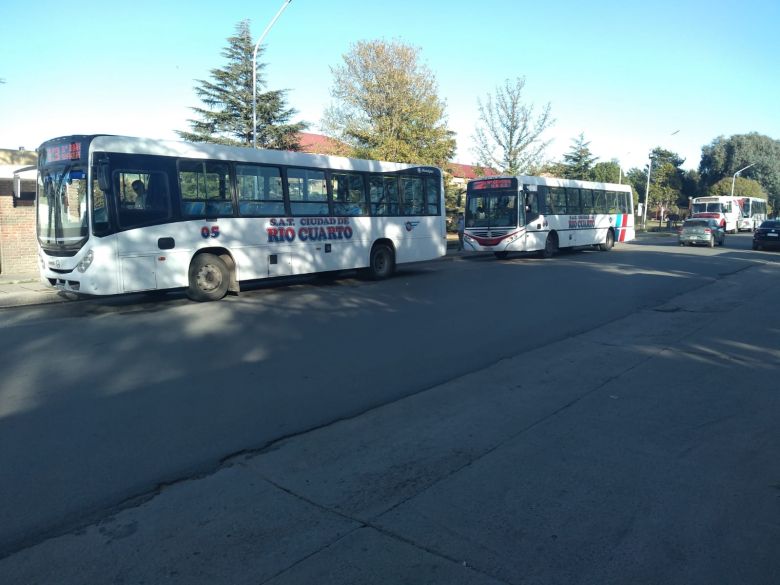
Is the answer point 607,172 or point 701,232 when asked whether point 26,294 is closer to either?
point 701,232

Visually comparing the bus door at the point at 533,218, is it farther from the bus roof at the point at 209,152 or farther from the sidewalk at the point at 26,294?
the sidewalk at the point at 26,294

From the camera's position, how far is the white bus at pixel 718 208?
50.1m

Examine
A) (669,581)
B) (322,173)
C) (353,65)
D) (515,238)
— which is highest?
(353,65)

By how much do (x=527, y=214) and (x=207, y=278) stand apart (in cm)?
1344

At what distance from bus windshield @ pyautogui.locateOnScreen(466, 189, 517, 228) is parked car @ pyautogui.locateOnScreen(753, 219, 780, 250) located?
1676 centimetres

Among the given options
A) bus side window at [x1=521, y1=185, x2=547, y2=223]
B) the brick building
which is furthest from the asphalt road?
bus side window at [x1=521, y1=185, x2=547, y2=223]

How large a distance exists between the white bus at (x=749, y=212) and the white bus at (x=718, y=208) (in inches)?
70.4

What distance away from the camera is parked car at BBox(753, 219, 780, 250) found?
30853mm

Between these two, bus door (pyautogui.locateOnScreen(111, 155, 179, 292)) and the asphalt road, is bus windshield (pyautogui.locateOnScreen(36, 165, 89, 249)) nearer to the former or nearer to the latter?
bus door (pyautogui.locateOnScreen(111, 155, 179, 292))

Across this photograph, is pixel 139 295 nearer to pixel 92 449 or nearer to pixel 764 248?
pixel 92 449

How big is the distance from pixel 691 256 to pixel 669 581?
25.4 m

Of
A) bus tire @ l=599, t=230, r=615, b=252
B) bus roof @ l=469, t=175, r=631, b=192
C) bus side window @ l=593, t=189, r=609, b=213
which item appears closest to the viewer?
bus roof @ l=469, t=175, r=631, b=192

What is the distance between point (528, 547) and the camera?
143 inches

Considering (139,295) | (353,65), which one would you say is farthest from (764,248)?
(139,295)
